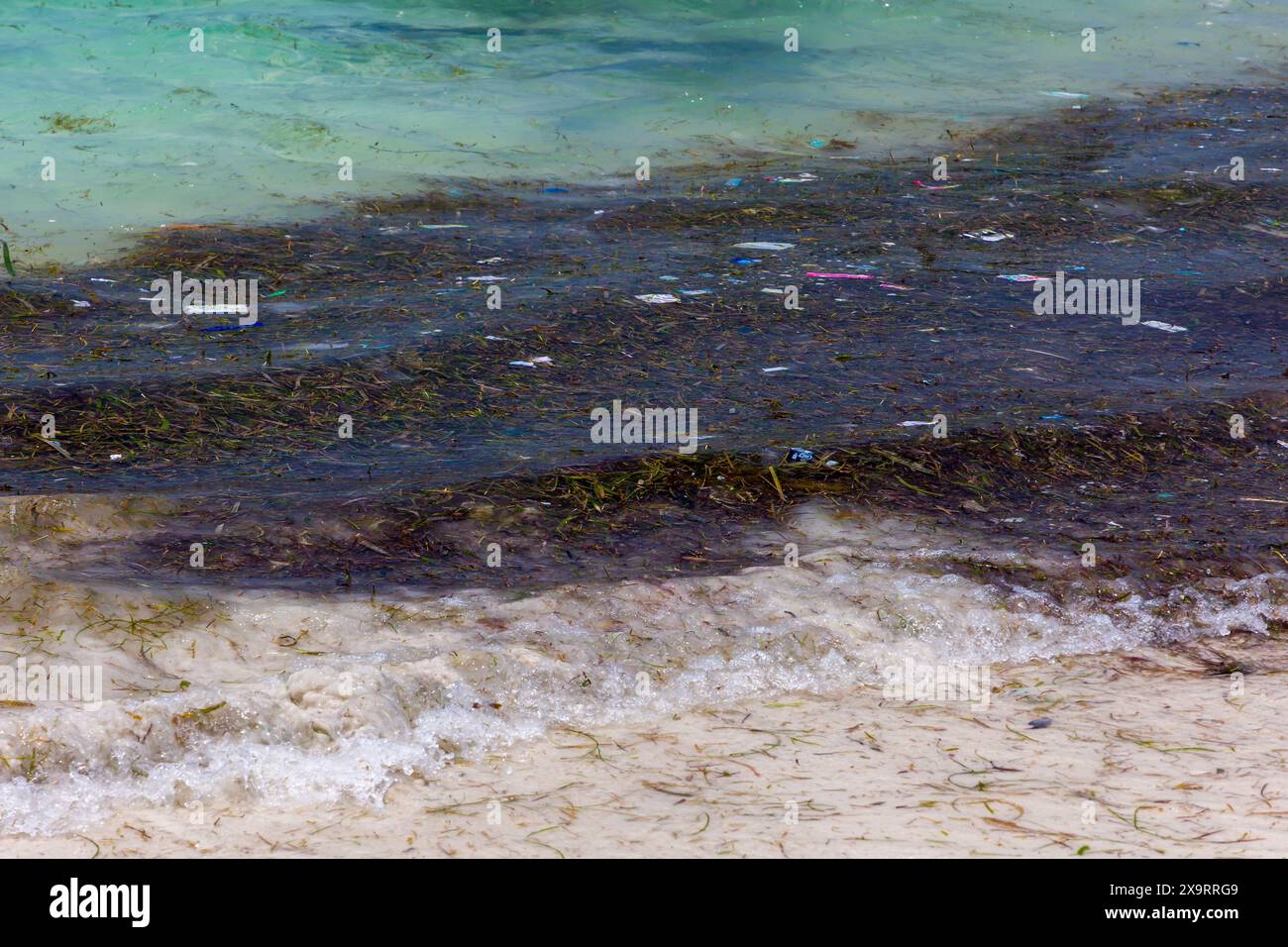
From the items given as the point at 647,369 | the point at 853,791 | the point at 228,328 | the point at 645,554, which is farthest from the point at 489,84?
the point at 853,791

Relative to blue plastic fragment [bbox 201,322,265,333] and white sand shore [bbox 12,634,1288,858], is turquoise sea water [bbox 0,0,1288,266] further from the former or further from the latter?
white sand shore [bbox 12,634,1288,858]

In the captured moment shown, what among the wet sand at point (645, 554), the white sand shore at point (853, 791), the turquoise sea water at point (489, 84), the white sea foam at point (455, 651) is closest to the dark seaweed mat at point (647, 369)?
the wet sand at point (645, 554)

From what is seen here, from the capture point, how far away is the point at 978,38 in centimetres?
1440

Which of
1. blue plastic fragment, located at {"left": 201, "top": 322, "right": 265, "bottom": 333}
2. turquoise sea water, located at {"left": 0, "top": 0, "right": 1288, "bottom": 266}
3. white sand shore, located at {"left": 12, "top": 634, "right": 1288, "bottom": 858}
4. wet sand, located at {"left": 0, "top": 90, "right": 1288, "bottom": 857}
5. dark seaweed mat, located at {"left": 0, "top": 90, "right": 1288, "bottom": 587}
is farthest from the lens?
turquoise sea water, located at {"left": 0, "top": 0, "right": 1288, "bottom": 266}

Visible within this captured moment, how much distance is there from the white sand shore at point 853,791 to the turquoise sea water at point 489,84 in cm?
585

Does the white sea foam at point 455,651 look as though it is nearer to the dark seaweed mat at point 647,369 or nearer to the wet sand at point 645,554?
the wet sand at point 645,554

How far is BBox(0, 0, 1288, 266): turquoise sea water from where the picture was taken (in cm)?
971

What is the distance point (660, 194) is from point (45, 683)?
21.6ft

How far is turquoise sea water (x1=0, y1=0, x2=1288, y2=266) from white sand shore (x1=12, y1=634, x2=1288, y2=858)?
19.2 feet

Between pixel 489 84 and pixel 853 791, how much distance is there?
10.2 meters

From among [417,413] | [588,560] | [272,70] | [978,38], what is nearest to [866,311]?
[417,413]

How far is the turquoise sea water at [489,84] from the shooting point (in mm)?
9711

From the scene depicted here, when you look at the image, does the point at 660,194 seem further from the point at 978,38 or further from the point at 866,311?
the point at 978,38

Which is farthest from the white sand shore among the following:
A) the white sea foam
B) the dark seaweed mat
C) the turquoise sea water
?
the turquoise sea water
